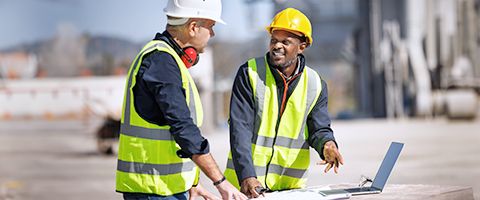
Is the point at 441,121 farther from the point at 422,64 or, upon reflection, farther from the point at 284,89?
the point at 284,89

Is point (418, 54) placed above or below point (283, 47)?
below

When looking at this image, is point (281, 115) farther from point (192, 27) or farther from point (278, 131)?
point (192, 27)

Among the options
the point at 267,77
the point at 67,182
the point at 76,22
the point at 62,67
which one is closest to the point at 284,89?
the point at 267,77

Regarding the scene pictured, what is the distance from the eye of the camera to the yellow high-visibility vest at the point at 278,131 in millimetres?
4184

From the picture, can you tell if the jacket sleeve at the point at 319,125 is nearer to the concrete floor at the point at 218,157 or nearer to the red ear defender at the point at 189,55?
the red ear defender at the point at 189,55

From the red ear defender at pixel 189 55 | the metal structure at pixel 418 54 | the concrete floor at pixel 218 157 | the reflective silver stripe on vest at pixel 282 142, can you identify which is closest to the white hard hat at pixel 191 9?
the red ear defender at pixel 189 55

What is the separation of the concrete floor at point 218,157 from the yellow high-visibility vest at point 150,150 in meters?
7.23

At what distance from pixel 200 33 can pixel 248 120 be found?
614 millimetres

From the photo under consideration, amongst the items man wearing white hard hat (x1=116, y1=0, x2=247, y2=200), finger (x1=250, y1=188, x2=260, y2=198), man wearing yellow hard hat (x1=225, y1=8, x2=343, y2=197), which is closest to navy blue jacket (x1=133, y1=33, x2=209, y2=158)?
man wearing white hard hat (x1=116, y1=0, x2=247, y2=200)

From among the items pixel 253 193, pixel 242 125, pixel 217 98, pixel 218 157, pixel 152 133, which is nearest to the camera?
pixel 152 133

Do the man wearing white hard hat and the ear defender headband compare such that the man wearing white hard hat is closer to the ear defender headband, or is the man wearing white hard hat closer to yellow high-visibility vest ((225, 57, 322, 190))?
the ear defender headband

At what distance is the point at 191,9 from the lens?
3.62 m

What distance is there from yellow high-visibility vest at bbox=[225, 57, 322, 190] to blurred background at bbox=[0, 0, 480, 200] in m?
7.09

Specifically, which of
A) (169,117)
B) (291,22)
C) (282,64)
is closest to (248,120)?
(282,64)
